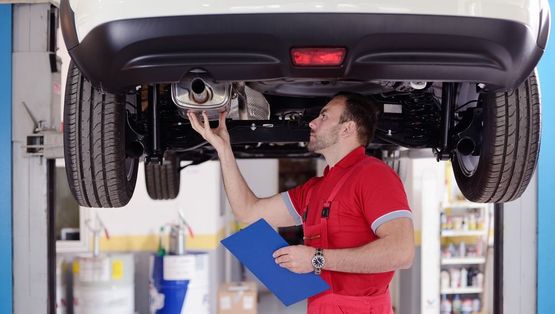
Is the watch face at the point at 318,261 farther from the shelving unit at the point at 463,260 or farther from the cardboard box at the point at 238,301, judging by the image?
A: the shelving unit at the point at 463,260

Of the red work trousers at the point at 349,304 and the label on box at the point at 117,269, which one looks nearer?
the red work trousers at the point at 349,304

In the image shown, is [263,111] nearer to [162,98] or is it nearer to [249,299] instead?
[162,98]

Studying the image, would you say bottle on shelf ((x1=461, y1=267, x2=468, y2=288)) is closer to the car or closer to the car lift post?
the car lift post

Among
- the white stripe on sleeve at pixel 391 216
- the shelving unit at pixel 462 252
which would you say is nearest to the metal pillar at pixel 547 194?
the white stripe on sleeve at pixel 391 216

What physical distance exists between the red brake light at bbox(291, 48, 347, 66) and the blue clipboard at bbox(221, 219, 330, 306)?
554 millimetres

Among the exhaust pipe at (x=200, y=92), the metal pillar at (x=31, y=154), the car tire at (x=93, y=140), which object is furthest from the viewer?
the metal pillar at (x=31, y=154)

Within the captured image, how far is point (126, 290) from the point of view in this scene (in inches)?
240

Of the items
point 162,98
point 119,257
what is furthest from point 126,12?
point 119,257

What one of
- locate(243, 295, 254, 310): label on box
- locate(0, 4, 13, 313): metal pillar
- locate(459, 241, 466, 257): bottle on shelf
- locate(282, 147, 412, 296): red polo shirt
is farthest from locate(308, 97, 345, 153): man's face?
locate(459, 241, 466, 257): bottle on shelf

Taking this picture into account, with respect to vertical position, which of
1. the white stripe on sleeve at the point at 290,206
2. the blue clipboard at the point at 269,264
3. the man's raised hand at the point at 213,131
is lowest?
the blue clipboard at the point at 269,264

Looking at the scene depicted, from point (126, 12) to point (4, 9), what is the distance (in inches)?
90.3

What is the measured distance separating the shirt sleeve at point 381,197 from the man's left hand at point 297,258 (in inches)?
8.3

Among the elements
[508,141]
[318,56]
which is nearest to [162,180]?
[508,141]

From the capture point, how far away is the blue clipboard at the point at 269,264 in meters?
1.88
